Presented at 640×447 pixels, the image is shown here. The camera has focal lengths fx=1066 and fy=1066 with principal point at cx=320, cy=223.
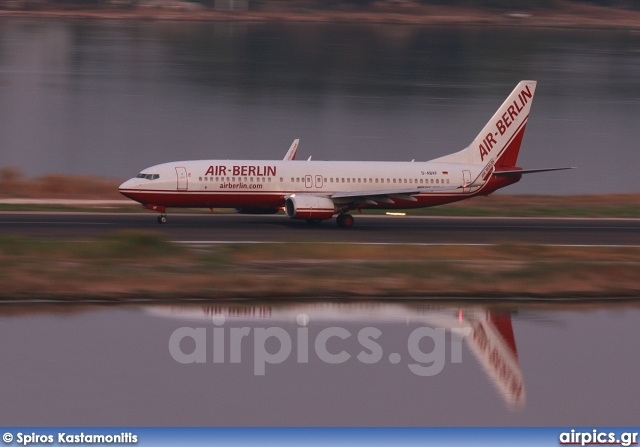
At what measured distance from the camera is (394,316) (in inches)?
1259

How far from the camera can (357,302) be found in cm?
3344

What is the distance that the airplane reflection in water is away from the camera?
29.3 m

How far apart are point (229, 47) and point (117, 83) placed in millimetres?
48010

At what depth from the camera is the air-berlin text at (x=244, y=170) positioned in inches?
1848

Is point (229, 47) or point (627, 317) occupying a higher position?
point (229, 47)

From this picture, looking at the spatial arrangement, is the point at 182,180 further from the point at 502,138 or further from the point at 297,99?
the point at 297,99

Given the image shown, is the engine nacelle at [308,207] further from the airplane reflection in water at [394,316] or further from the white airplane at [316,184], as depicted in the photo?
the airplane reflection in water at [394,316]

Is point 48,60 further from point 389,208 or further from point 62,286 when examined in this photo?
point 62,286

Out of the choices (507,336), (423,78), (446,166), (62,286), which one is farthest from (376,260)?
(423,78)

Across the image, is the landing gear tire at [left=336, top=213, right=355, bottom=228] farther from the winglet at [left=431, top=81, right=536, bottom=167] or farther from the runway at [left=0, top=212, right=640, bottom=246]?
the winglet at [left=431, top=81, right=536, bottom=167]

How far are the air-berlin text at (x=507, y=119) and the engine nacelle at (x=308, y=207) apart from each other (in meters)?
9.89

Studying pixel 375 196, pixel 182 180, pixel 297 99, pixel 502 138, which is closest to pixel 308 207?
pixel 375 196

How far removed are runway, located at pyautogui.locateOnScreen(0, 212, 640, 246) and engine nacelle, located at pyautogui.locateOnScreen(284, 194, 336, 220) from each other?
62 cm

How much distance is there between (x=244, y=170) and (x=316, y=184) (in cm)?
353
